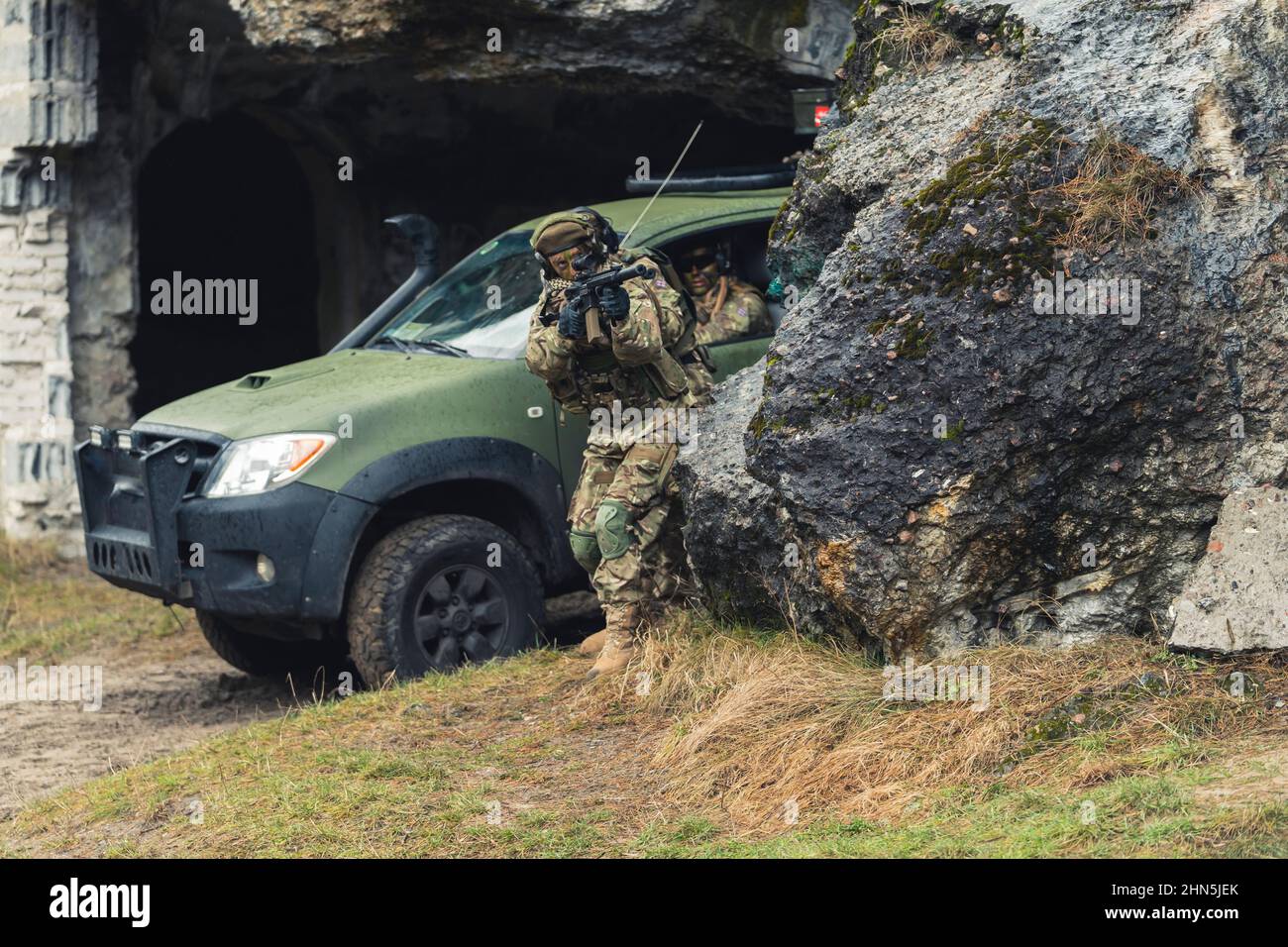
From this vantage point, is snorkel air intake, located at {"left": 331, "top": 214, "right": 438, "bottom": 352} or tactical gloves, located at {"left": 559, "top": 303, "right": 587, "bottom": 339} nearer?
tactical gloves, located at {"left": 559, "top": 303, "right": 587, "bottom": 339}

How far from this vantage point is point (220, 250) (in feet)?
45.0

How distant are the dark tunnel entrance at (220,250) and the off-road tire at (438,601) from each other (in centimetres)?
675

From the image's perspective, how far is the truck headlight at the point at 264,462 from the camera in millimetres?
5961

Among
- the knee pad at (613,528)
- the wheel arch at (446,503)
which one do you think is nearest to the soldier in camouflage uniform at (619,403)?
the knee pad at (613,528)

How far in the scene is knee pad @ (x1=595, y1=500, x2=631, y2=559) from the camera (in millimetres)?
5805

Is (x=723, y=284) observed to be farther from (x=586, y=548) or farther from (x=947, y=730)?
(x=947, y=730)

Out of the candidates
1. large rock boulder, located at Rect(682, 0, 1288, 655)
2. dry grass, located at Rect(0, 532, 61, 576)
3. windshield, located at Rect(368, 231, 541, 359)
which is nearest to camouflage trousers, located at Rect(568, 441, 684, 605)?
windshield, located at Rect(368, 231, 541, 359)

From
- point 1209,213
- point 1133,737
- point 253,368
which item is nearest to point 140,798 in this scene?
point 1133,737

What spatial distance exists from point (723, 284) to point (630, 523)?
1.37 meters

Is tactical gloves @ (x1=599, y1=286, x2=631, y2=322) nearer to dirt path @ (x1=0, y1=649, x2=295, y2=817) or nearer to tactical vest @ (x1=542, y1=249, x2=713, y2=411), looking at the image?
tactical vest @ (x1=542, y1=249, x2=713, y2=411)

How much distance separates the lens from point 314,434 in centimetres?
604

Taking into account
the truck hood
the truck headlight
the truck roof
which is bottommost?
the truck headlight

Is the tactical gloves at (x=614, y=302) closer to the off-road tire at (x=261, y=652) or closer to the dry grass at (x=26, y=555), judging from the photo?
the off-road tire at (x=261, y=652)

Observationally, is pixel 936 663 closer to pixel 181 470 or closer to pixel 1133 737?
pixel 1133 737
